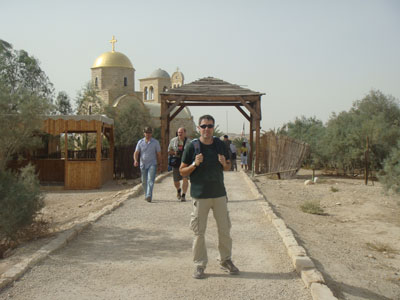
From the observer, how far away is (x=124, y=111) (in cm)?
3566

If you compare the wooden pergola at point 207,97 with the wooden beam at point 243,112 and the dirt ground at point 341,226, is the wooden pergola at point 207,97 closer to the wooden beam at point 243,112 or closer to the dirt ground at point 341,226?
the wooden beam at point 243,112

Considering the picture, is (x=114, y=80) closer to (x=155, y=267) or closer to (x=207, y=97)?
(x=207, y=97)

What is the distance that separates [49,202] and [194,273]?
1062 cm

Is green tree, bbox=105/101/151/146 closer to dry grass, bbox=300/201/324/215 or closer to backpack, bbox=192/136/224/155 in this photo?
dry grass, bbox=300/201/324/215

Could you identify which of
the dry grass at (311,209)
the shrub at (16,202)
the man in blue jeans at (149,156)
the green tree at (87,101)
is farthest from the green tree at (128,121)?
the shrub at (16,202)

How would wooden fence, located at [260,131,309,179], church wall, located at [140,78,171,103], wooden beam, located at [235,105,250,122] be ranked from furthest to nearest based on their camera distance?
church wall, located at [140,78,171,103]
wooden beam, located at [235,105,250,122]
wooden fence, located at [260,131,309,179]

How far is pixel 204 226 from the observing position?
4652 mm

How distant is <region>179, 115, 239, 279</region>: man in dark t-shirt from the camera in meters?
4.61

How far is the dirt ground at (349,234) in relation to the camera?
5.10 m

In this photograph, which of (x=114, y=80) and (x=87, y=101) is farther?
(x=114, y=80)

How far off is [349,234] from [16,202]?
20.9 feet

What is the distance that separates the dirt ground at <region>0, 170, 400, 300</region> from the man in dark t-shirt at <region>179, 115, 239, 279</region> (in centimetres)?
133

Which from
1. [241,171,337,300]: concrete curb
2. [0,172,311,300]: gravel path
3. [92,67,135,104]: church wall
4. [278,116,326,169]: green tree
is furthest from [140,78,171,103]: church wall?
[241,171,337,300]: concrete curb

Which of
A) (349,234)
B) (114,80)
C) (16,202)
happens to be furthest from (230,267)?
(114,80)
